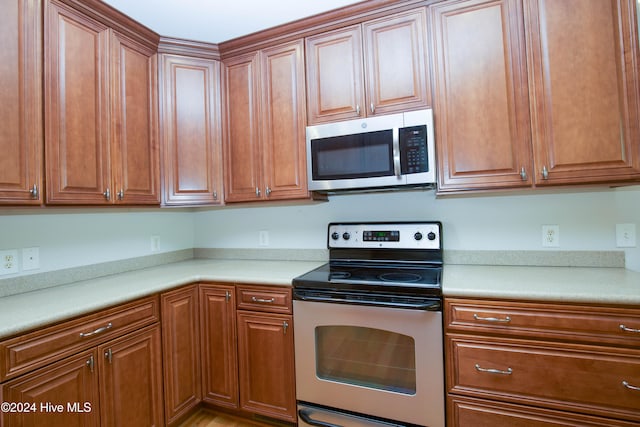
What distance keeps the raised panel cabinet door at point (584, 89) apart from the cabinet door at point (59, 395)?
2.24 m

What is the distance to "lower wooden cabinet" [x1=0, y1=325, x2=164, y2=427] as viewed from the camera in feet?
3.79

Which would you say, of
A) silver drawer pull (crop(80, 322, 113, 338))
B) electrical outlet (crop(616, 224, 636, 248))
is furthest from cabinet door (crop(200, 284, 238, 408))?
electrical outlet (crop(616, 224, 636, 248))

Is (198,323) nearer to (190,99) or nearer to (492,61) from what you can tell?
(190,99)

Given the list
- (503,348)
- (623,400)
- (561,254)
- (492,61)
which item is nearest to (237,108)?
(492,61)

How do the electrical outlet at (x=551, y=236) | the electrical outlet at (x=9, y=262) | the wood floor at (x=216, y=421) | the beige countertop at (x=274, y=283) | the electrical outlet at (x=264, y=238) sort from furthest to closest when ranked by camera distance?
the electrical outlet at (x=264, y=238), the wood floor at (x=216, y=421), the electrical outlet at (x=551, y=236), the electrical outlet at (x=9, y=262), the beige countertop at (x=274, y=283)

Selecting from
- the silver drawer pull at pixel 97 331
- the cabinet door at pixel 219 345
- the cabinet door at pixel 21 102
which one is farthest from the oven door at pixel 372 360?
the cabinet door at pixel 21 102

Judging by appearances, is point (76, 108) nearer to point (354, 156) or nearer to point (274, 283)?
point (274, 283)

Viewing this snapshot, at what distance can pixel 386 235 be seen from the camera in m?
1.99

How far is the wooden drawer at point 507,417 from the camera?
124 cm

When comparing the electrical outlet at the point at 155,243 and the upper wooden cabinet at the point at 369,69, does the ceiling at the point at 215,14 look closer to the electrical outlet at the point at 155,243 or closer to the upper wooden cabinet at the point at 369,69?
the upper wooden cabinet at the point at 369,69

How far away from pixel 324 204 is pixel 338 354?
1.02 metres

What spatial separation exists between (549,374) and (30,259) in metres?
2.53

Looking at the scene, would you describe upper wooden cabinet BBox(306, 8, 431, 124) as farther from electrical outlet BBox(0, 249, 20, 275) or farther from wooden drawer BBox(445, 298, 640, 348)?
electrical outlet BBox(0, 249, 20, 275)

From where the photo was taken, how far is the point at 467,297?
1.39 metres
